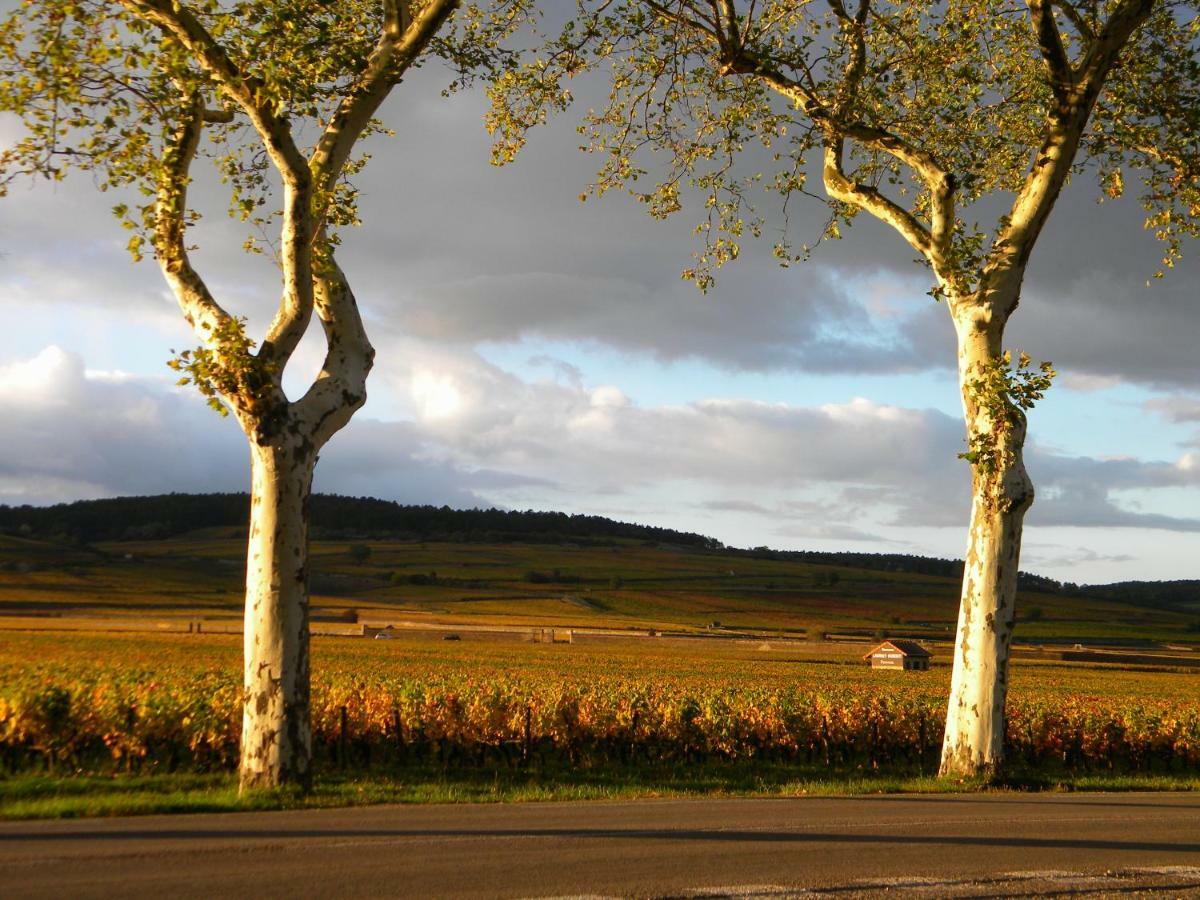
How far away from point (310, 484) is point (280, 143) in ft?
14.3

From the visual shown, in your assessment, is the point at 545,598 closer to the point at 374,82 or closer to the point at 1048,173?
the point at 1048,173

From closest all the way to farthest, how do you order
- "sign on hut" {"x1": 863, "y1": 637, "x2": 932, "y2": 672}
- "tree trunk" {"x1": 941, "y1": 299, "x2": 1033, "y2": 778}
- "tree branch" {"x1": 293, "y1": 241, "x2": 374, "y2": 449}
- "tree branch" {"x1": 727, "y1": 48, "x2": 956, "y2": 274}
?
"tree branch" {"x1": 293, "y1": 241, "x2": 374, "y2": 449}, "tree trunk" {"x1": 941, "y1": 299, "x2": 1033, "y2": 778}, "tree branch" {"x1": 727, "y1": 48, "x2": 956, "y2": 274}, "sign on hut" {"x1": 863, "y1": 637, "x2": 932, "y2": 672}

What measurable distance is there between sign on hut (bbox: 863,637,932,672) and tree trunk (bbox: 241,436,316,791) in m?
73.1

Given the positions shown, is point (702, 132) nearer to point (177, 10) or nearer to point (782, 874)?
point (177, 10)

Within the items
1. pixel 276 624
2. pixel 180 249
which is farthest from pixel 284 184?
pixel 276 624

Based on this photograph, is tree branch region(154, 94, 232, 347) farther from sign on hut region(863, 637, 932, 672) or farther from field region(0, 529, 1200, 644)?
field region(0, 529, 1200, 644)

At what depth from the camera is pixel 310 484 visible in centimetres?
1434

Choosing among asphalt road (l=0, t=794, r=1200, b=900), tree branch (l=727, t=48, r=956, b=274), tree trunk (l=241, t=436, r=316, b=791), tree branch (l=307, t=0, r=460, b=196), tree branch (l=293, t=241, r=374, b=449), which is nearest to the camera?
asphalt road (l=0, t=794, r=1200, b=900)

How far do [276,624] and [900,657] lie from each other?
75.6 metres

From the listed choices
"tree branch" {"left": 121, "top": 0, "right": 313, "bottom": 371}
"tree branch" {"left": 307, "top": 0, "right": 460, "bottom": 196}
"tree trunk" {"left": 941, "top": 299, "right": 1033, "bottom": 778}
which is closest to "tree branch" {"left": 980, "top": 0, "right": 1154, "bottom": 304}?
"tree trunk" {"left": 941, "top": 299, "right": 1033, "bottom": 778}

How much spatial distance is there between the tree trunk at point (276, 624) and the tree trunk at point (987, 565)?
9.55m

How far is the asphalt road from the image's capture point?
8797mm

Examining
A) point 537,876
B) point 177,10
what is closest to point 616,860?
point 537,876

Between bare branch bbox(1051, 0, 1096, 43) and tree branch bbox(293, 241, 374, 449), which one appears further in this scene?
bare branch bbox(1051, 0, 1096, 43)
